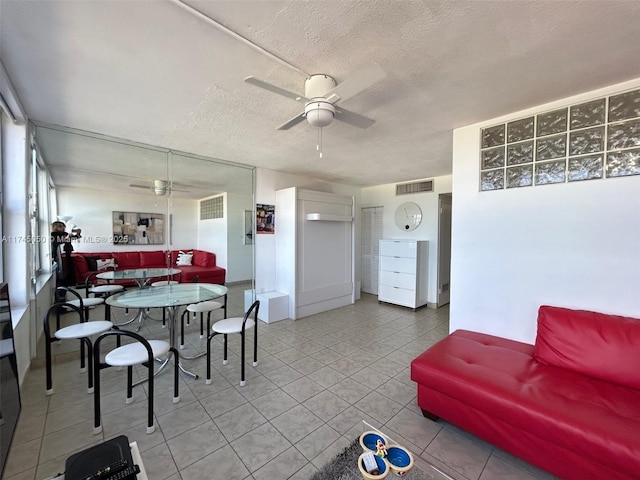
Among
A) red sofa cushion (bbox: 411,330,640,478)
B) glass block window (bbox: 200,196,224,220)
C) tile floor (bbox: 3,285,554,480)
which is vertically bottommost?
tile floor (bbox: 3,285,554,480)

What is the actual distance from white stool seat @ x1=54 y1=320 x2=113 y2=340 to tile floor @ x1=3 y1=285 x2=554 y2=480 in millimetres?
520

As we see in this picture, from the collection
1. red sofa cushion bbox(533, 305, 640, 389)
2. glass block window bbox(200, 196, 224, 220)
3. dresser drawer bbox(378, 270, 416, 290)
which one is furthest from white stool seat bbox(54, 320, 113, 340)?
dresser drawer bbox(378, 270, 416, 290)

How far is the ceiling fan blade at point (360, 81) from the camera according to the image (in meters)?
1.37

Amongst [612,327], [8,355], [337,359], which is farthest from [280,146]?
[612,327]

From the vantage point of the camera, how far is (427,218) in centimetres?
514

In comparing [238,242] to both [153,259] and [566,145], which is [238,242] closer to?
[153,259]

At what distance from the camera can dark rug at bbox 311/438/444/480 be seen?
122 centimetres

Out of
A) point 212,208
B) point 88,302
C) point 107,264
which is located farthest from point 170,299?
point 212,208

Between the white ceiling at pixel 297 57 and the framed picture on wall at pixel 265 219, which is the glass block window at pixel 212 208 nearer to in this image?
the framed picture on wall at pixel 265 219

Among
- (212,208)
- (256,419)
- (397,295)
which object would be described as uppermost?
(212,208)

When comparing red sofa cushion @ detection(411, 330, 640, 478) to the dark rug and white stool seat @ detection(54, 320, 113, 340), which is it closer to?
the dark rug

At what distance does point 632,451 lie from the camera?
1212 millimetres

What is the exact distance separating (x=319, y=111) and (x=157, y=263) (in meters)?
3.45

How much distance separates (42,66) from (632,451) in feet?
13.1
